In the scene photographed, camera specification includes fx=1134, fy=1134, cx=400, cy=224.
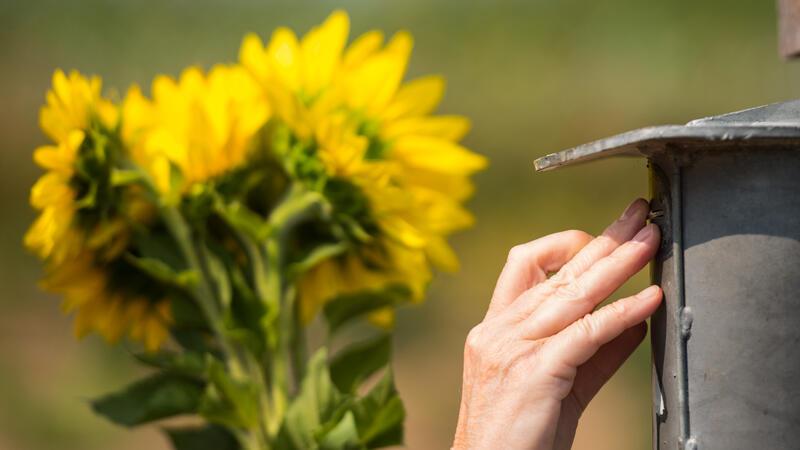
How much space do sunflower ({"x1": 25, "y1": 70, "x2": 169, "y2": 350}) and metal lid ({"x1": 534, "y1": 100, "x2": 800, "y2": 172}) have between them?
39 centimetres

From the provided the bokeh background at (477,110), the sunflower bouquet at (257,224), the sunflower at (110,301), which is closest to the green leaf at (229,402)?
the sunflower bouquet at (257,224)

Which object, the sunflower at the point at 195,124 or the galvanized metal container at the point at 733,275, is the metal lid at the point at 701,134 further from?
the sunflower at the point at 195,124

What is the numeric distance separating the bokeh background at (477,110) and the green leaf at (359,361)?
3.60 ft

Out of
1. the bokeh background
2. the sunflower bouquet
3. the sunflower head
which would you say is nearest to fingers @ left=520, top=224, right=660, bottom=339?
the sunflower bouquet

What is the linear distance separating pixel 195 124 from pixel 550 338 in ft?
1.17

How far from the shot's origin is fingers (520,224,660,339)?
676mm

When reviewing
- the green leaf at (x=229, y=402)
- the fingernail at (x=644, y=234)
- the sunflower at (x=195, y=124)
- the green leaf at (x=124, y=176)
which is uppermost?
the sunflower at (x=195, y=124)

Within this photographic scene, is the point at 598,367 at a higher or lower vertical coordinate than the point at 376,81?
lower

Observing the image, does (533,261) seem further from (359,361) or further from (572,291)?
(359,361)

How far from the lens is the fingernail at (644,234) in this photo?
26.5 inches

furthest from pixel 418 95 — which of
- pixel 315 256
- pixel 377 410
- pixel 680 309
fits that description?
pixel 680 309

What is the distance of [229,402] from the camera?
0.90m

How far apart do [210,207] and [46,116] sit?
0.48ft

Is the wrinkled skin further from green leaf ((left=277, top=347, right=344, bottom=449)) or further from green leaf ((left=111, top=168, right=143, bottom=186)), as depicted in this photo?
green leaf ((left=111, top=168, right=143, bottom=186))
